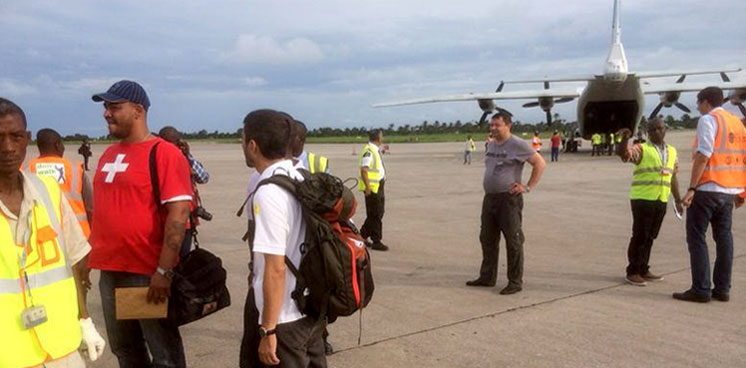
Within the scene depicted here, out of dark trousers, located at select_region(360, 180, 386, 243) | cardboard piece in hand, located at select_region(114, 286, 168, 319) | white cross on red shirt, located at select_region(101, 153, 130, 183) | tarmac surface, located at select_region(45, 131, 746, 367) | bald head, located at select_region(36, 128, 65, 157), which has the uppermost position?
bald head, located at select_region(36, 128, 65, 157)

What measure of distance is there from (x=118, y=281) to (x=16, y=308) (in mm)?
1250

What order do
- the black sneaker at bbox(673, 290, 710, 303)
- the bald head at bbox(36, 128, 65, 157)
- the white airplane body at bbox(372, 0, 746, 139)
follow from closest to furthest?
the bald head at bbox(36, 128, 65, 157)
the black sneaker at bbox(673, 290, 710, 303)
the white airplane body at bbox(372, 0, 746, 139)

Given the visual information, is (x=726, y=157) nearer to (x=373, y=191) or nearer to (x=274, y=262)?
(x=373, y=191)

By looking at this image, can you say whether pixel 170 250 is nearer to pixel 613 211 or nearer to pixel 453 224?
pixel 453 224

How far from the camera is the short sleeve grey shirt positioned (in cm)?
645

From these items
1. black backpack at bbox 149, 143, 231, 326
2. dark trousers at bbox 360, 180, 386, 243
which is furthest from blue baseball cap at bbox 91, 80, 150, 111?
dark trousers at bbox 360, 180, 386, 243

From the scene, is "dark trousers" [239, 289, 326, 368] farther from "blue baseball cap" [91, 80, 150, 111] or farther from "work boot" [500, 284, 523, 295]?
"work boot" [500, 284, 523, 295]

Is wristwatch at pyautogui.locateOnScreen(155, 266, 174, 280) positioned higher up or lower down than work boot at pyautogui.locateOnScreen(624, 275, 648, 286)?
higher up

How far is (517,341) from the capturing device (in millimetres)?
4875

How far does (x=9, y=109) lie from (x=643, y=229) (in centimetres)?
624

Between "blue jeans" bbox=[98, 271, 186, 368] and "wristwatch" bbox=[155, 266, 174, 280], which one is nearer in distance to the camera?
"wristwatch" bbox=[155, 266, 174, 280]

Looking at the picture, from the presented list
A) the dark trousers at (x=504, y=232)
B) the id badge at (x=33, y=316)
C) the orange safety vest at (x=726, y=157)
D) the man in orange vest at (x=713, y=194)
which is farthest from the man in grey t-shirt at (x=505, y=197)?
the id badge at (x=33, y=316)

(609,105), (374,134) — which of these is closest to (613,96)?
(609,105)

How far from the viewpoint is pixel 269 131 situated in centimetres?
282
